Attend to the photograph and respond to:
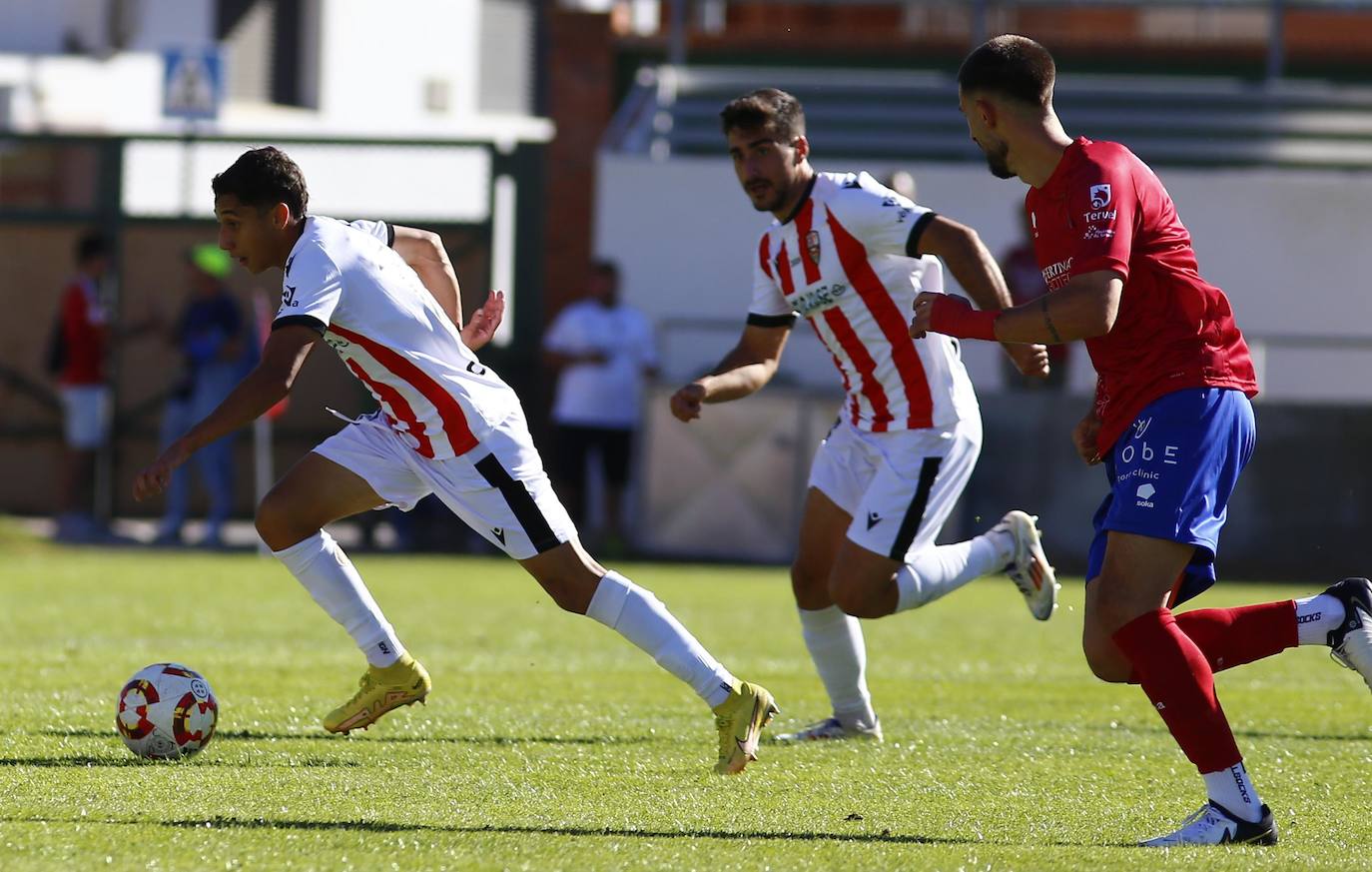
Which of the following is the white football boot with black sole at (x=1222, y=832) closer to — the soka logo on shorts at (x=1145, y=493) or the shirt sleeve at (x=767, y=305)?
the soka logo on shorts at (x=1145, y=493)

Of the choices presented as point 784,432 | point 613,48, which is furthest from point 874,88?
point 784,432

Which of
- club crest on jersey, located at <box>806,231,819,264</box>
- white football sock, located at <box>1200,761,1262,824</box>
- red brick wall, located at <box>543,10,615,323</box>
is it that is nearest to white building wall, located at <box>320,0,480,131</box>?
red brick wall, located at <box>543,10,615,323</box>

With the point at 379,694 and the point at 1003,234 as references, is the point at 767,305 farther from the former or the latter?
the point at 1003,234

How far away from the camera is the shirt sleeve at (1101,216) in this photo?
504 centimetres

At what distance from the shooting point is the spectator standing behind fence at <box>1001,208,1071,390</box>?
1453 centimetres

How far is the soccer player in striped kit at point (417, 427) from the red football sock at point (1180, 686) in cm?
128

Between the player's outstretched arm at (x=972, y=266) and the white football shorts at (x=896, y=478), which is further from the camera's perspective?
the white football shorts at (x=896, y=478)

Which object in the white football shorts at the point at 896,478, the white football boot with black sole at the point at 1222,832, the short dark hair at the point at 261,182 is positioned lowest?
the white football boot with black sole at the point at 1222,832

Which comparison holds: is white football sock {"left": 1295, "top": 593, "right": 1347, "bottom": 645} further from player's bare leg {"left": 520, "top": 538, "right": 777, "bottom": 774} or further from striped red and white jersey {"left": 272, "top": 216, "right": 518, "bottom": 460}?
striped red and white jersey {"left": 272, "top": 216, "right": 518, "bottom": 460}

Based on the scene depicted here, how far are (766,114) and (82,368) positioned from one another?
11061 mm

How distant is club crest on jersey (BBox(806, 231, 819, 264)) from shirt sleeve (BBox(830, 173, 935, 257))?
10cm

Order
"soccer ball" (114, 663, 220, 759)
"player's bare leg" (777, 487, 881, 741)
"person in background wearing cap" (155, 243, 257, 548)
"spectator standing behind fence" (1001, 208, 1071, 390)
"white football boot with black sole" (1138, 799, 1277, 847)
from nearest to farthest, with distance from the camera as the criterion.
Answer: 1. "white football boot with black sole" (1138, 799, 1277, 847)
2. "soccer ball" (114, 663, 220, 759)
3. "player's bare leg" (777, 487, 881, 741)
4. "spectator standing behind fence" (1001, 208, 1071, 390)
5. "person in background wearing cap" (155, 243, 257, 548)

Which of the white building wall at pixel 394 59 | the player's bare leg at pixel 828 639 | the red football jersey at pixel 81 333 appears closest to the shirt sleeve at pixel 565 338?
the red football jersey at pixel 81 333

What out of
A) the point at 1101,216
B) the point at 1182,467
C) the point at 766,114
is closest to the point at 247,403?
the point at 766,114
